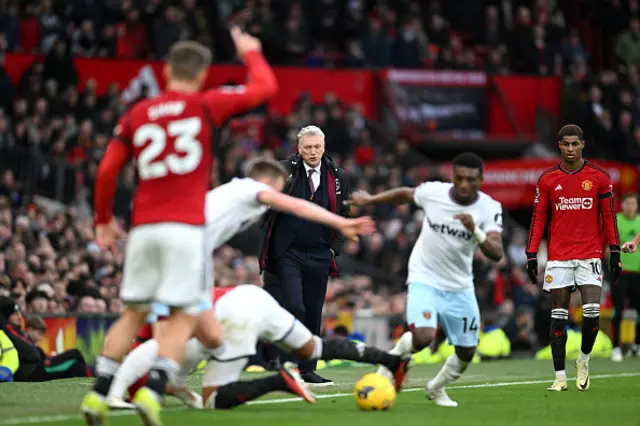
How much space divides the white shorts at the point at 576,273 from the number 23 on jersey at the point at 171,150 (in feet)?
18.8

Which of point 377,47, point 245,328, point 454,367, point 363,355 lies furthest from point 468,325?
point 377,47

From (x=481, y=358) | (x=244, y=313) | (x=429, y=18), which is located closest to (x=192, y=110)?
(x=244, y=313)

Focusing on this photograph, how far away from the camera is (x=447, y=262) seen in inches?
442

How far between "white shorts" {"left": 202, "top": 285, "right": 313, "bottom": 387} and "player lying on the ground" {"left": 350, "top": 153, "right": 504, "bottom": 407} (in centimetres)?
110

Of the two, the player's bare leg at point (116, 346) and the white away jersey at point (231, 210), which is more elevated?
the white away jersey at point (231, 210)

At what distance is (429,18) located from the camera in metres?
35.2

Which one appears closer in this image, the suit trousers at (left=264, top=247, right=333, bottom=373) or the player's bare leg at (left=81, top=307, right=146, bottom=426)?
the player's bare leg at (left=81, top=307, right=146, bottom=426)

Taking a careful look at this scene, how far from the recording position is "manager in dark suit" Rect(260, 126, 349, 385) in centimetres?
1310

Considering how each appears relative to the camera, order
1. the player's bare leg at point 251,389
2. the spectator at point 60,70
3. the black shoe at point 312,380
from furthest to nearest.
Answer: the spectator at point 60,70 → the black shoe at point 312,380 → the player's bare leg at point 251,389

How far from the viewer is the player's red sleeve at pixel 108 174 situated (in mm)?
8820

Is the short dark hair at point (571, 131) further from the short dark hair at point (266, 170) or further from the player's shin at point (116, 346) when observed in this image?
the player's shin at point (116, 346)

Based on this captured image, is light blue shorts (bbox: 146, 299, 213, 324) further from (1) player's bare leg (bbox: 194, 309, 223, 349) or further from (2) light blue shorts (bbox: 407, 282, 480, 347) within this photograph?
(2) light blue shorts (bbox: 407, 282, 480, 347)

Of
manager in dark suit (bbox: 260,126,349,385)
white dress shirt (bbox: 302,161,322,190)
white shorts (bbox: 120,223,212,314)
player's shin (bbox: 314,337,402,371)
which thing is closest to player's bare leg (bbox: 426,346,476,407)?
player's shin (bbox: 314,337,402,371)

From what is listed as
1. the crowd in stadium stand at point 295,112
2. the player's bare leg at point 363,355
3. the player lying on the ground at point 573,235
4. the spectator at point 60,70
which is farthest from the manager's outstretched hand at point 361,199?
the spectator at point 60,70
